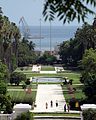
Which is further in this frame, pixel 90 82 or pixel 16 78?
pixel 16 78

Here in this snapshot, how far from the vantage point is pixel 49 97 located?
44.7 m

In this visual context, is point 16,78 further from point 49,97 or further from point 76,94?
point 76,94

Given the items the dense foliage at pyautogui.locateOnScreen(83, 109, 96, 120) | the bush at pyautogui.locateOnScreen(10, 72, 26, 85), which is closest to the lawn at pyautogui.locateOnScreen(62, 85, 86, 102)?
the bush at pyautogui.locateOnScreen(10, 72, 26, 85)

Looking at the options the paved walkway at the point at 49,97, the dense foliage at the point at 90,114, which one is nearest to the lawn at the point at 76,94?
the paved walkway at the point at 49,97

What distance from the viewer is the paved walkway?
1419 inches

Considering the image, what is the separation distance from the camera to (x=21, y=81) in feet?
192

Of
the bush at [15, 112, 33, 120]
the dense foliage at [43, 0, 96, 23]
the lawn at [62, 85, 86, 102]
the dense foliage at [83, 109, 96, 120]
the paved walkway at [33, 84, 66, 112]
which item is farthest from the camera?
the lawn at [62, 85, 86, 102]

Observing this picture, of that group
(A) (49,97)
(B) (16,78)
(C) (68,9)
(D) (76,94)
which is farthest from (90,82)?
(C) (68,9)

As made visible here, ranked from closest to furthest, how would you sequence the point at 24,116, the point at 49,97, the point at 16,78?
the point at 24,116 → the point at 49,97 → the point at 16,78

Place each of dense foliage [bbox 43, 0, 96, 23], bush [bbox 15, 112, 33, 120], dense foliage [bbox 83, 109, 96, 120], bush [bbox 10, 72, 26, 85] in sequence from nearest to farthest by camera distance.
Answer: dense foliage [bbox 43, 0, 96, 23] → bush [bbox 15, 112, 33, 120] → dense foliage [bbox 83, 109, 96, 120] → bush [bbox 10, 72, 26, 85]

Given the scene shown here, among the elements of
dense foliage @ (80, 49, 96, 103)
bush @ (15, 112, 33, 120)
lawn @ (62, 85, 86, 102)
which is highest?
dense foliage @ (80, 49, 96, 103)

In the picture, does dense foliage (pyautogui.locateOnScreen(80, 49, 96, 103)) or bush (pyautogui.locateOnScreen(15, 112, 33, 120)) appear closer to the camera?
bush (pyautogui.locateOnScreen(15, 112, 33, 120))

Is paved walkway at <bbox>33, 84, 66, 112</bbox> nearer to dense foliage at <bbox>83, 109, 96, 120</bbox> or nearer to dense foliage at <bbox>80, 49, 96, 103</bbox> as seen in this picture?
dense foliage at <bbox>80, 49, 96, 103</bbox>

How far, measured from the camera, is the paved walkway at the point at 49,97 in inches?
1419
